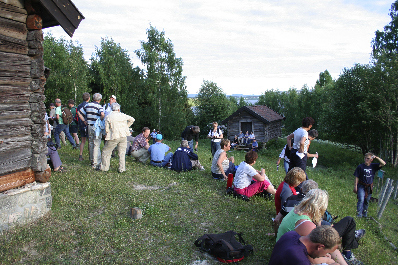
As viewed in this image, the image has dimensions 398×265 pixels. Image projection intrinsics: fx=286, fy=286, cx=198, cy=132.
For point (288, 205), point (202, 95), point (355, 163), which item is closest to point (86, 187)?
point (288, 205)

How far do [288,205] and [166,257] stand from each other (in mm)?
2104

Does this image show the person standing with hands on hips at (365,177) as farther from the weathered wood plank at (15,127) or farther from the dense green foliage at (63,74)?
the dense green foliage at (63,74)

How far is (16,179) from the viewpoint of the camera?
16.6 feet

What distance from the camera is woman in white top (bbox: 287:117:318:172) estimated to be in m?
6.75

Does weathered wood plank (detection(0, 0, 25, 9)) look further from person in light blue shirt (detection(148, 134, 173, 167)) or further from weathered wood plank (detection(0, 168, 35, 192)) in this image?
person in light blue shirt (detection(148, 134, 173, 167))

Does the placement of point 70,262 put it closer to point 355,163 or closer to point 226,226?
point 226,226

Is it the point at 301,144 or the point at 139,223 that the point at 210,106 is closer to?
the point at 301,144

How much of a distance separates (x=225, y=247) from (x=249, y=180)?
106 inches

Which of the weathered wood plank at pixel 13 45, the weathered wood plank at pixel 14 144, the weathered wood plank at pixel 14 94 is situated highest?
the weathered wood plank at pixel 13 45

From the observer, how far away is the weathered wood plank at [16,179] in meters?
4.85

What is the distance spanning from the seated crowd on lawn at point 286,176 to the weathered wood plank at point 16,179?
6.82 ft

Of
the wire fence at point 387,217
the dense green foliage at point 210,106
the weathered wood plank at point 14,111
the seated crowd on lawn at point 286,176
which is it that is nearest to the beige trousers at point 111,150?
the seated crowd on lawn at point 286,176

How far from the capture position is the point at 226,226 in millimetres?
5488

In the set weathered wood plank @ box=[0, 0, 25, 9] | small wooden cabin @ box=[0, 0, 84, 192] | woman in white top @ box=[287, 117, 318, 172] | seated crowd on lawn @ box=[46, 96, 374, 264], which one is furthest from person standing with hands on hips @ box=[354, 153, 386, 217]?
weathered wood plank @ box=[0, 0, 25, 9]
